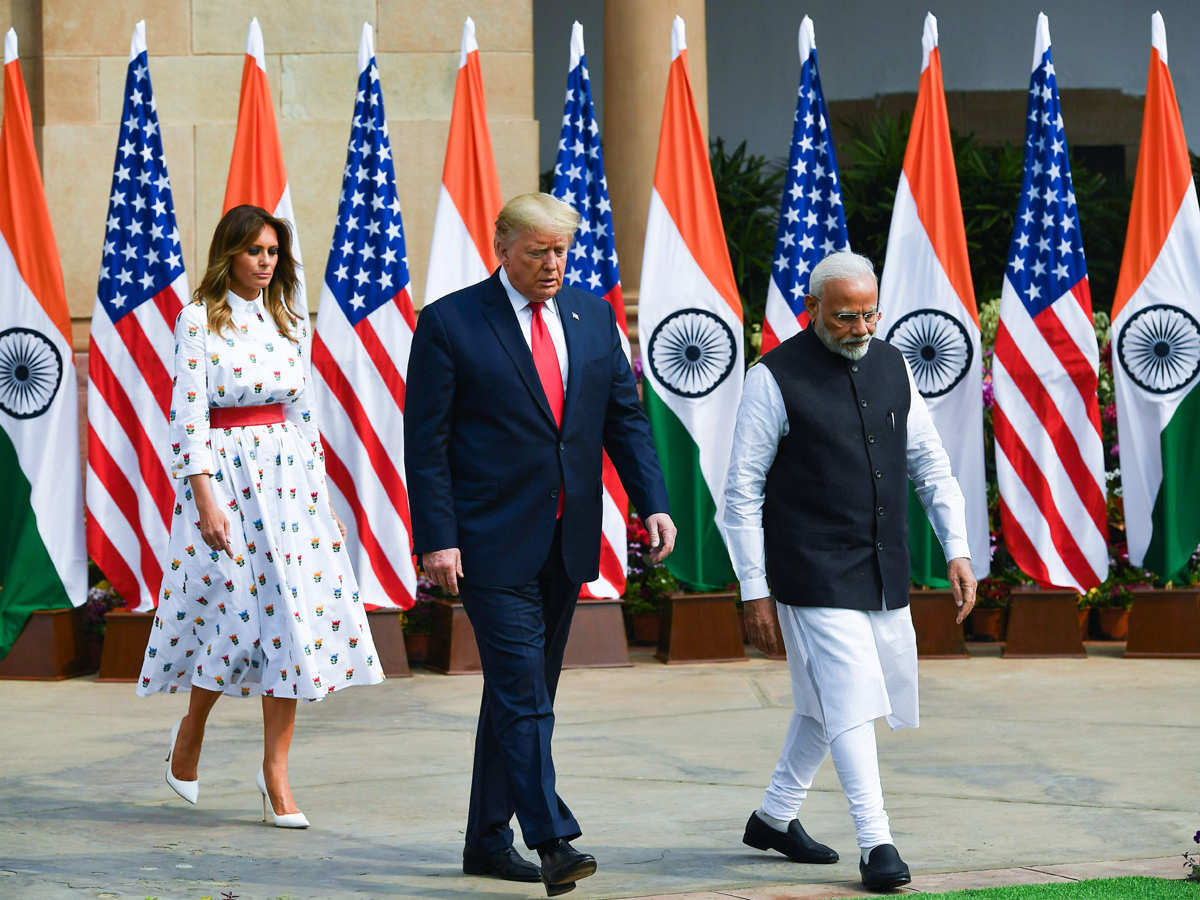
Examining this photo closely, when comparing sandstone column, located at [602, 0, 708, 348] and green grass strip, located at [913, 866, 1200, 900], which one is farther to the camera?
sandstone column, located at [602, 0, 708, 348]

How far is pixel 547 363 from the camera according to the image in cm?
441

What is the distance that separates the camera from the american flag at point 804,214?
8508mm

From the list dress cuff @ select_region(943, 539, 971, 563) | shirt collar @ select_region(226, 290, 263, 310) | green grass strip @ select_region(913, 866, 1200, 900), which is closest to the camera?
green grass strip @ select_region(913, 866, 1200, 900)

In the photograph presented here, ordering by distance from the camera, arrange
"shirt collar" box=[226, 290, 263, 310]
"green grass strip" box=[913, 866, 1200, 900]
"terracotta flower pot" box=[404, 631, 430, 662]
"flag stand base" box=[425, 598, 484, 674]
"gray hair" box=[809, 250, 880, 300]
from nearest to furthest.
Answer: "green grass strip" box=[913, 866, 1200, 900] < "gray hair" box=[809, 250, 880, 300] < "shirt collar" box=[226, 290, 263, 310] < "flag stand base" box=[425, 598, 484, 674] < "terracotta flower pot" box=[404, 631, 430, 662]

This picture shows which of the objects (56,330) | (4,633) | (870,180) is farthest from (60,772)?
(870,180)

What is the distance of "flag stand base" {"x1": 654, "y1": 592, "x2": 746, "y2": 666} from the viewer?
27.9 feet

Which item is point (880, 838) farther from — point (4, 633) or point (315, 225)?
point (315, 225)

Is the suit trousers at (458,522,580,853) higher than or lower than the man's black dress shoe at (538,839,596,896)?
higher

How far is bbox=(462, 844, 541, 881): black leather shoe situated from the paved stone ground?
0.14 feet

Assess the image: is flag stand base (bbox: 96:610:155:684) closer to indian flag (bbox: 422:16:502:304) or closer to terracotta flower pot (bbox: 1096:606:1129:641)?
indian flag (bbox: 422:16:502:304)

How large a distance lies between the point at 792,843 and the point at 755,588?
0.76 m

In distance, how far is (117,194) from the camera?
8.23 m

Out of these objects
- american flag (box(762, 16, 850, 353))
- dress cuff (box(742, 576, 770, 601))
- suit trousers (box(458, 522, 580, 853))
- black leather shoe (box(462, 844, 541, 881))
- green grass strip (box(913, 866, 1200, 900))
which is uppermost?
american flag (box(762, 16, 850, 353))

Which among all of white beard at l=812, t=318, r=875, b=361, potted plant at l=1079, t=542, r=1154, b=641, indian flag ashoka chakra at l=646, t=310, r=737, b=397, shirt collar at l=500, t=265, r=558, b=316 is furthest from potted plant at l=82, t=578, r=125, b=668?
potted plant at l=1079, t=542, r=1154, b=641
